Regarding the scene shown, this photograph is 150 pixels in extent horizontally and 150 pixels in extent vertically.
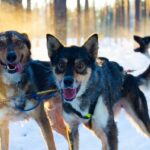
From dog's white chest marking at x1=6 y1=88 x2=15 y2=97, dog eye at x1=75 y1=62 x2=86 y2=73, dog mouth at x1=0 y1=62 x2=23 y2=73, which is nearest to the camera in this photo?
dog eye at x1=75 y1=62 x2=86 y2=73

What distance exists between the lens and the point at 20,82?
5543 millimetres

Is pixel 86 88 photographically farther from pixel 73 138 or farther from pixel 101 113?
pixel 73 138

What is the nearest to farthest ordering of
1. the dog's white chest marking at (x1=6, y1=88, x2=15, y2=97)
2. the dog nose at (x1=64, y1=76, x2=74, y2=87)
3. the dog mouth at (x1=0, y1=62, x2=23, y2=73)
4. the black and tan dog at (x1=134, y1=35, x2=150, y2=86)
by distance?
the dog nose at (x1=64, y1=76, x2=74, y2=87) → the dog mouth at (x1=0, y1=62, x2=23, y2=73) → the dog's white chest marking at (x1=6, y1=88, x2=15, y2=97) → the black and tan dog at (x1=134, y1=35, x2=150, y2=86)

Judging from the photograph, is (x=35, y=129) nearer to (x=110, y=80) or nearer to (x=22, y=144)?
(x=22, y=144)

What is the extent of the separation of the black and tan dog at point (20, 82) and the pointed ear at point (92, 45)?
0.76 meters

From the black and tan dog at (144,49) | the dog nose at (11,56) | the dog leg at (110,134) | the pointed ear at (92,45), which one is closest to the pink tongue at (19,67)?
the dog nose at (11,56)

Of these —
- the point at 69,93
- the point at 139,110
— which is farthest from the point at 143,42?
the point at 69,93

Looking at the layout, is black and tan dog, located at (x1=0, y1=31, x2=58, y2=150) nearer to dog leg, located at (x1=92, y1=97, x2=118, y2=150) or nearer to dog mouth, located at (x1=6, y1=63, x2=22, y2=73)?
dog mouth, located at (x1=6, y1=63, x2=22, y2=73)

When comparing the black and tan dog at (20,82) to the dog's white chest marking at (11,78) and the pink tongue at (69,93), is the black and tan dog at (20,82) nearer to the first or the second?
the dog's white chest marking at (11,78)

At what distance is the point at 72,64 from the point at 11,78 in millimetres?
1018

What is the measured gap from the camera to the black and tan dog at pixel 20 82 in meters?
5.32

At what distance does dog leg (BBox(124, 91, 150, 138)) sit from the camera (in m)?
5.55

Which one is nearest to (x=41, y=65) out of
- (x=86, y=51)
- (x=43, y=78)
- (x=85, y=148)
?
(x=43, y=78)

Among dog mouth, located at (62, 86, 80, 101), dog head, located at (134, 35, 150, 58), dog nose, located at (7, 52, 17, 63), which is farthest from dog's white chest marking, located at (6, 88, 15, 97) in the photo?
dog head, located at (134, 35, 150, 58)
